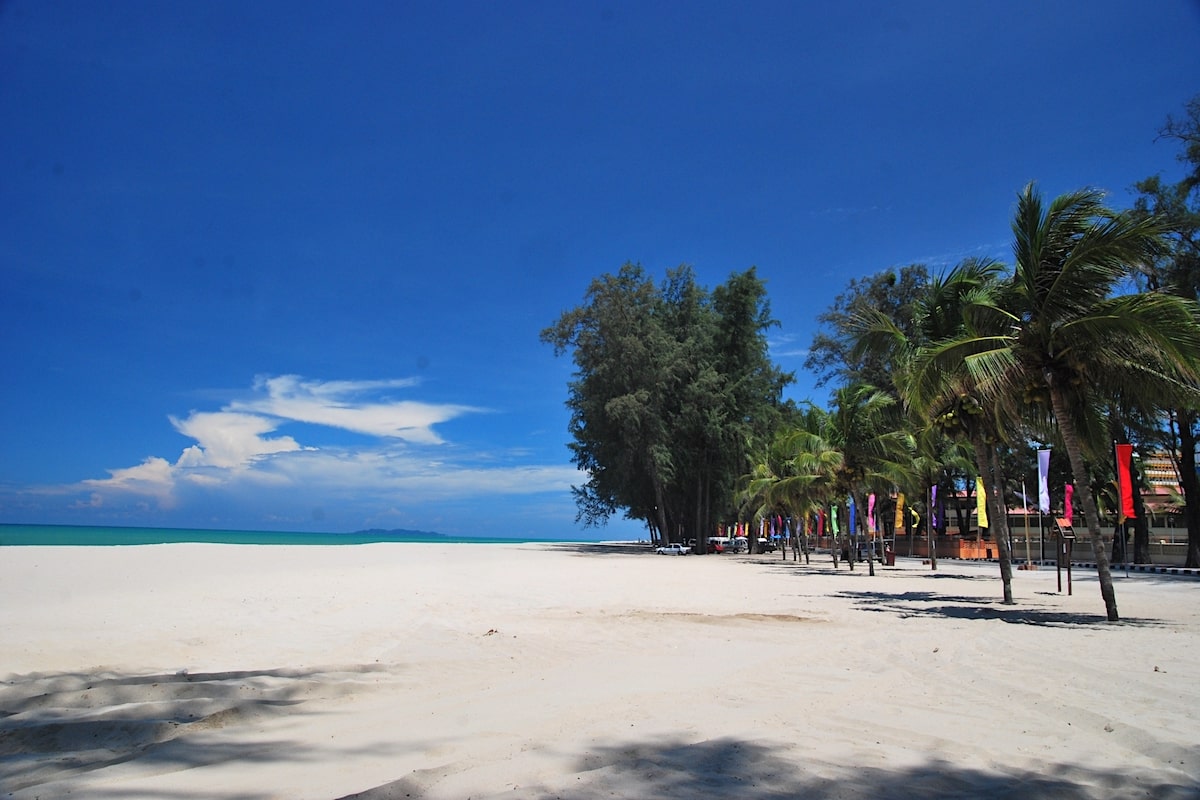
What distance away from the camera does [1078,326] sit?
11.0m

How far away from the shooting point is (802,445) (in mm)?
29703

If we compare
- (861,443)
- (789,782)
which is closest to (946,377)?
(789,782)

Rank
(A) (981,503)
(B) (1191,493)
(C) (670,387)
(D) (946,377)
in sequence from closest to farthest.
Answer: (D) (946,377), (A) (981,503), (B) (1191,493), (C) (670,387)

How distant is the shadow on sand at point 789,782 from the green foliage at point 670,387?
3962cm

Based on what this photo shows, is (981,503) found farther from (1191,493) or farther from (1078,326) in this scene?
(1078,326)

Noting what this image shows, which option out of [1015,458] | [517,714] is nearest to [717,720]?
[517,714]

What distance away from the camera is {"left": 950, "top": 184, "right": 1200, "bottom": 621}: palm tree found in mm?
10633

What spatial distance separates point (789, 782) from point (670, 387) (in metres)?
43.4

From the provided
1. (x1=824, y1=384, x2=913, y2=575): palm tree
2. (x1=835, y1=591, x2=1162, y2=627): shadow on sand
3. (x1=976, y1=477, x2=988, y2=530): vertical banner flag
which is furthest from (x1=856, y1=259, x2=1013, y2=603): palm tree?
(x1=976, y1=477, x2=988, y2=530): vertical banner flag

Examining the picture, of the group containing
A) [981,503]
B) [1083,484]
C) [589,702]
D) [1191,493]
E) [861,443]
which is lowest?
[589,702]

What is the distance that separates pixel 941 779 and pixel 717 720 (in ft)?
5.39

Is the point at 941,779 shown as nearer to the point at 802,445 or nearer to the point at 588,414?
the point at 802,445

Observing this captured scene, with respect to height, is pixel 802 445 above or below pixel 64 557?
above

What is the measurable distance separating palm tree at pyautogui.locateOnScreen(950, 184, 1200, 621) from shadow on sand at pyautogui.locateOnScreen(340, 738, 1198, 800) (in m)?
8.21
